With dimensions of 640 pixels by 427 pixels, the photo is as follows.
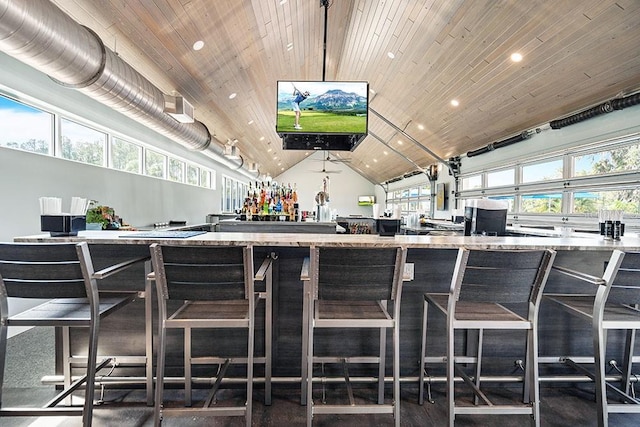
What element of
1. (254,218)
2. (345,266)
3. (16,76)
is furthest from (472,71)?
(16,76)

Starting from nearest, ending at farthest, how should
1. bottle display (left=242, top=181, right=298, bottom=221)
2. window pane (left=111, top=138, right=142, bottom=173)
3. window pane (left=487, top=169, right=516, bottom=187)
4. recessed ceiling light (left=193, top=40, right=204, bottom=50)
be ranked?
1. recessed ceiling light (left=193, top=40, right=204, bottom=50)
2. bottle display (left=242, top=181, right=298, bottom=221)
3. window pane (left=111, top=138, right=142, bottom=173)
4. window pane (left=487, top=169, right=516, bottom=187)

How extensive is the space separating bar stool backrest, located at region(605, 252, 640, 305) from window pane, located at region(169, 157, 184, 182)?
7134 millimetres

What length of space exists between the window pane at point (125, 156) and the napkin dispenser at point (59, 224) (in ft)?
10.9

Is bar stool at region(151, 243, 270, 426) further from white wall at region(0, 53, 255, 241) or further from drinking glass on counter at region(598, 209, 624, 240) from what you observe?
white wall at region(0, 53, 255, 241)

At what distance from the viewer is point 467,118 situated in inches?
245

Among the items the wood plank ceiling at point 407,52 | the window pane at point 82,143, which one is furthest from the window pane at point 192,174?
the window pane at point 82,143

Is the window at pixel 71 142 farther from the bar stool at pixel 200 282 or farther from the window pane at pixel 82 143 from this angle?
the bar stool at pixel 200 282

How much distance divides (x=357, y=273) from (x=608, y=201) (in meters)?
4.66

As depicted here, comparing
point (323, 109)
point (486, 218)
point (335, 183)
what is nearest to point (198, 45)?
point (323, 109)

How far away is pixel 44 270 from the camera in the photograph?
4.82 feet

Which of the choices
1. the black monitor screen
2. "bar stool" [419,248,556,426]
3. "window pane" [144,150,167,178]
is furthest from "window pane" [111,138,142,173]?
"bar stool" [419,248,556,426]

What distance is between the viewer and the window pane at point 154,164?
5820 millimetres

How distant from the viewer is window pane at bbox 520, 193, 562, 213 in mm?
5242

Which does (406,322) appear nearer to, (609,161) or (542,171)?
(609,161)
